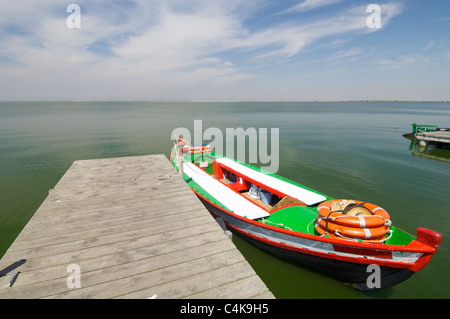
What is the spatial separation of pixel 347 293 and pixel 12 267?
883 centimetres

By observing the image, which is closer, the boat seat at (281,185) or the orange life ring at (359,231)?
the orange life ring at (359,231)

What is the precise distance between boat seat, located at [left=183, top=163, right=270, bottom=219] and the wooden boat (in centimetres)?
4

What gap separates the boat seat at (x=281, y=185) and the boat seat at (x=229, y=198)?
1397 millimetres

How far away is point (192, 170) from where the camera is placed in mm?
13156

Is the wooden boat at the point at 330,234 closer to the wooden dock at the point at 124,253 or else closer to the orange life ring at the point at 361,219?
the orange life ring at the point at 361,219

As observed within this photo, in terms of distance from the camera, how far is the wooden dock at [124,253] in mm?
3521

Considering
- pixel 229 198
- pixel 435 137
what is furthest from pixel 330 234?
pixel 435 137

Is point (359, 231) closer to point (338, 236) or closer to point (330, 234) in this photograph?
point (338, 236)

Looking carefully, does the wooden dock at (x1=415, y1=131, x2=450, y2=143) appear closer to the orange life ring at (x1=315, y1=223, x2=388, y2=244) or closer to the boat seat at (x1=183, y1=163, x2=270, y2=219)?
the orange life ring at (x1=315, y1=223, x2=388, y2=244)

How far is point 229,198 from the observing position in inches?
373

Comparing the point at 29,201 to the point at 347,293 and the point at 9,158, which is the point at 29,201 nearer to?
the point at 9,158

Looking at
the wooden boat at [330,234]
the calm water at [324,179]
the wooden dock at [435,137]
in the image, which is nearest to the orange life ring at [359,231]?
the wooden boat at [330,234]

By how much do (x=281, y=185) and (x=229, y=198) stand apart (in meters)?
2.59

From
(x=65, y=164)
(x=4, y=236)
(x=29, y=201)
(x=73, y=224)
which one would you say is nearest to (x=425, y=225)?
(x=73, y=224)
